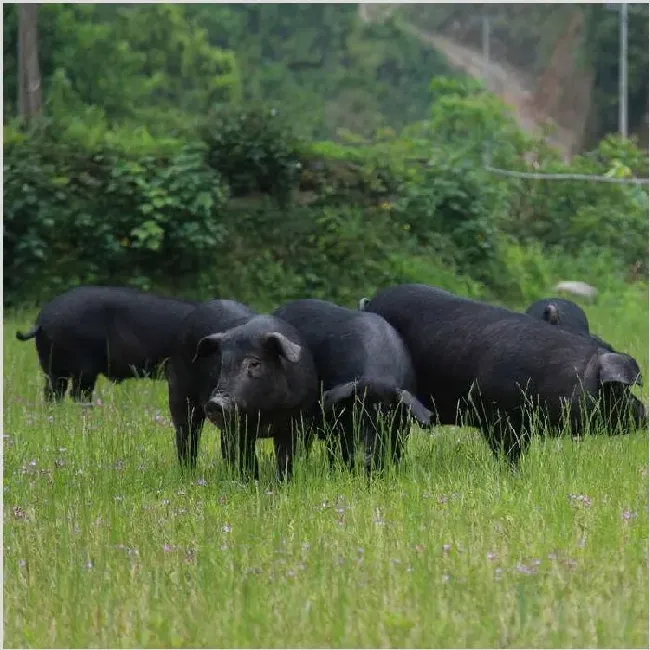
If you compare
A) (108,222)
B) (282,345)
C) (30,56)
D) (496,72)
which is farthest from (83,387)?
(496,72)

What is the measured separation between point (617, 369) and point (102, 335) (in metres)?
4.70

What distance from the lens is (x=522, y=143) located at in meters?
29.8

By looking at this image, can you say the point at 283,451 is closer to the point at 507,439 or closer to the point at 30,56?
the point at 507,439

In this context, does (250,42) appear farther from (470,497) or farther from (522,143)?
(470,497)

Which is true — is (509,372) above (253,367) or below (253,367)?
below

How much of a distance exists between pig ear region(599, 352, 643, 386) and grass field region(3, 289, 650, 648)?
355 mm

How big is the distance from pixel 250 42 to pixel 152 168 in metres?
29.3

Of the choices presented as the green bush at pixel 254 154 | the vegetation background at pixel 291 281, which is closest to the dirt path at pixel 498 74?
the vegetation background at pixel 291 281

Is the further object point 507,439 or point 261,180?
point 261,180

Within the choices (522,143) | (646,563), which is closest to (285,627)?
(646,563)

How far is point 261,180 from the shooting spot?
56.9 feet

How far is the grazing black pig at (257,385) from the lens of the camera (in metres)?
6.49

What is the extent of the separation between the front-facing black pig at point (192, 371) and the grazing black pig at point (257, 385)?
0.19m

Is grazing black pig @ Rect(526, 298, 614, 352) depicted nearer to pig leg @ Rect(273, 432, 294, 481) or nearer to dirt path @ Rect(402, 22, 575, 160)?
pig leg @ Rect(273, 432, 294, 481)
